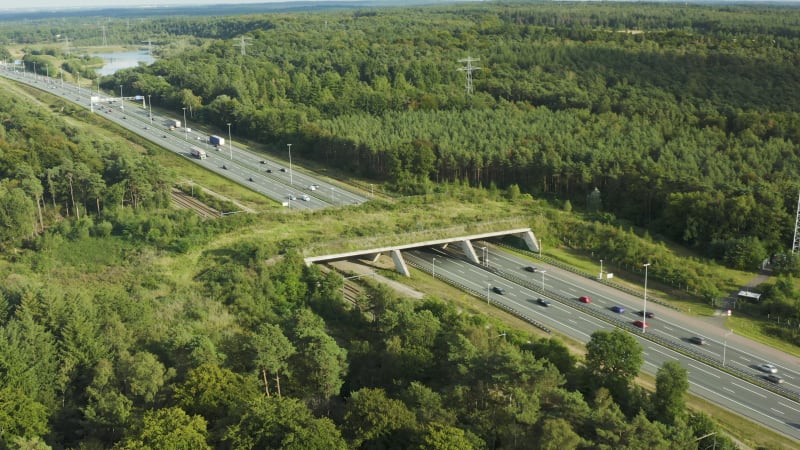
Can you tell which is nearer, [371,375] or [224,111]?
[371,375]

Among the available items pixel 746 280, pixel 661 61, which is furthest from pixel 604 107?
pixel 746 280

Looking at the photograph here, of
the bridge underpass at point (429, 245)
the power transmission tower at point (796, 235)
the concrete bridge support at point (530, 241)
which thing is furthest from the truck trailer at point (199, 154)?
the power transmission tower at point (796, 235)

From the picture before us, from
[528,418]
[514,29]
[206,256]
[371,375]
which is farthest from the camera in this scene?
[514,29]

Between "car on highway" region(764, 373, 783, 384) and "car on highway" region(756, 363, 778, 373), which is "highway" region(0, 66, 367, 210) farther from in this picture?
"car on highway" region(764, 373, 783, 384)

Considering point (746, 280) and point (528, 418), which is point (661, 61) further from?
point (528, 418)

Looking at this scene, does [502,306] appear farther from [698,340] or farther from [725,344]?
[725,344]

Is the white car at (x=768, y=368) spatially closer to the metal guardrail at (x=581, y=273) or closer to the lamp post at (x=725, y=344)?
the lamp post at (x=725, y=344)

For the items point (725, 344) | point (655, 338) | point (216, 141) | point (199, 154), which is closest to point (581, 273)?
point (655, 338)

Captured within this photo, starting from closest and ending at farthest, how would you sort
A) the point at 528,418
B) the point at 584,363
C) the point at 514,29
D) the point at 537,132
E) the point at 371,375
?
the point at 528,418
the point at 371,375
the point at 584,363
the point at 537,132
the point at 514,29
